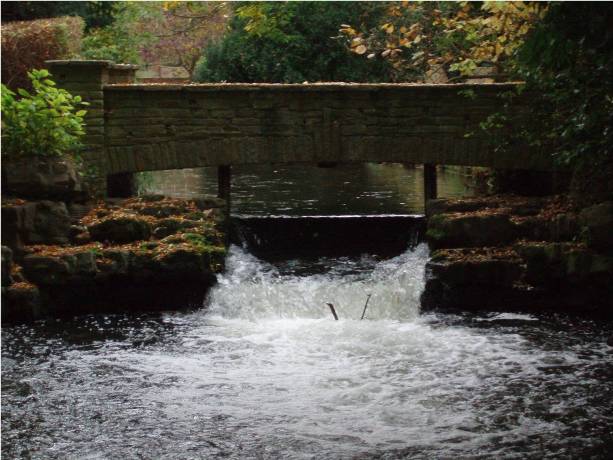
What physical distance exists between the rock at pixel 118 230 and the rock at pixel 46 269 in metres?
1.01

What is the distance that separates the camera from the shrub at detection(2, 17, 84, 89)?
14.6 m

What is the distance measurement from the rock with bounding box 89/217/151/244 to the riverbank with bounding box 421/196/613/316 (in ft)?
11.9

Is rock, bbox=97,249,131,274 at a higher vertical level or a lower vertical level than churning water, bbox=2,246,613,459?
higher

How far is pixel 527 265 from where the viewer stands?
11.4m

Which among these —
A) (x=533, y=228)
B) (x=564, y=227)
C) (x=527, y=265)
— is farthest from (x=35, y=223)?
(x=564, y=227)

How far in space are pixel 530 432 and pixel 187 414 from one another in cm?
266

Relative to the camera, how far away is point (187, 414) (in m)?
7.80

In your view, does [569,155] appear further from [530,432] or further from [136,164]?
[136,164]

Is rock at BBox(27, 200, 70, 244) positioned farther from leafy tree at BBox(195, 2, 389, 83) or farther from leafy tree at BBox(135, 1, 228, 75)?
leafy tree at BBox(135, 1, 228, 75)

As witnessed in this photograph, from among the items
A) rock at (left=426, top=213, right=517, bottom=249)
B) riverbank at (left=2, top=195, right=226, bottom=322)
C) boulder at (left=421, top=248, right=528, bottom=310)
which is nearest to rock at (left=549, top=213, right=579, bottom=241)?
rock at (left=426, top=213, right=517, bottom=249)

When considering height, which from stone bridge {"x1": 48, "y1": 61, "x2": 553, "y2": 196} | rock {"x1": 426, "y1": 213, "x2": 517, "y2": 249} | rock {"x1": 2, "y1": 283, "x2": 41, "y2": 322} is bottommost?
rock {"x1": 2, "y1": 283, "x2": 41, "y2": 322}

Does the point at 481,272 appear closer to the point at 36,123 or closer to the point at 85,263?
the point at 85,263

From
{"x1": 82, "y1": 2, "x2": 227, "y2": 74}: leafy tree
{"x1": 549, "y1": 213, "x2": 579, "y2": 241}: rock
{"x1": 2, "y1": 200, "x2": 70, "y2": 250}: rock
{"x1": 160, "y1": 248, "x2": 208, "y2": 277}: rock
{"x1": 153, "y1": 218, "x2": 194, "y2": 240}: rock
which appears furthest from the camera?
{"x1": 82, "y1": 2, "x2": 227, "y2": 74}: leafy tree

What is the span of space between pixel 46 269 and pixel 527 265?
5.50 meters
